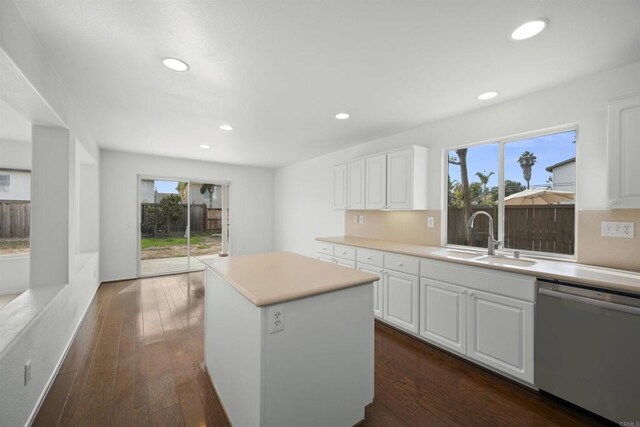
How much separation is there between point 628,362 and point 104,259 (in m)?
6.53

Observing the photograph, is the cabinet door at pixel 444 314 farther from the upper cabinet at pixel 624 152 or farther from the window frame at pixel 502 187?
the upper cabinet at pixel 624 152

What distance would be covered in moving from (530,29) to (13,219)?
6.44 metres

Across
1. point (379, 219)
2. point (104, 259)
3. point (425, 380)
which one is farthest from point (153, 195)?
point (425, 380)

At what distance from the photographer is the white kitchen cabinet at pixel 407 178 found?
3.14m

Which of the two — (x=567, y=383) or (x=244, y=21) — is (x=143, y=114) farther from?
(x=567, y=383)

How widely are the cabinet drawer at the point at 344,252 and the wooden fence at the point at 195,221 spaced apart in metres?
3.58

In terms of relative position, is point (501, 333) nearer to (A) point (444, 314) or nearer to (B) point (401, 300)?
(A) point (444, 314)

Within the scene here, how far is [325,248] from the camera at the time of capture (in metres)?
3.98

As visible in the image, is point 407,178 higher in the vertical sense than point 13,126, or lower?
lower

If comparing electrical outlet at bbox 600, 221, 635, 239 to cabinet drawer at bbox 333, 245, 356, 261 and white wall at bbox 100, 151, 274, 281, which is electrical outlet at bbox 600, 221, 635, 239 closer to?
cabinet drawer at bbox 333, 245, 356, 261

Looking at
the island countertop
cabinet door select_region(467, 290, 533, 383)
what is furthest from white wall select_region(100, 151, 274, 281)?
cabinet door select_region(467, 290, 533, 383)

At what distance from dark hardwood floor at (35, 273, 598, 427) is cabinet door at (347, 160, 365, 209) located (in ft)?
5.66

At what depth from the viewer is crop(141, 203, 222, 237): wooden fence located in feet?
17.4

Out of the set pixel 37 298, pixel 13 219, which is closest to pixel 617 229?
pixel 37 298
